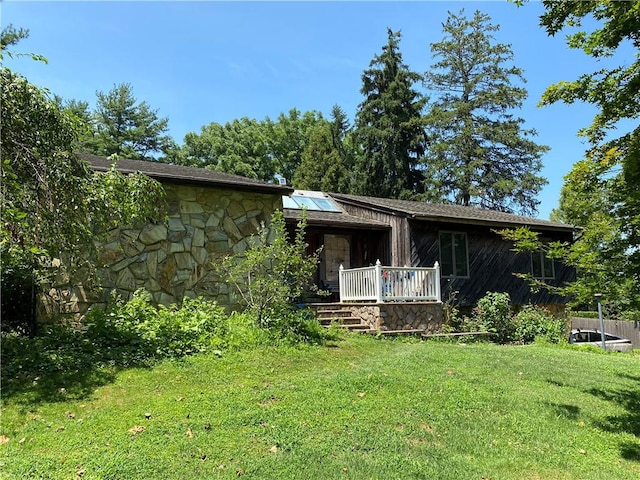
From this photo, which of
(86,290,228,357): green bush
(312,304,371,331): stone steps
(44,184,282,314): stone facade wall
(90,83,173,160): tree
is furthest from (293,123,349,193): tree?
(86,290,228,357): green bush

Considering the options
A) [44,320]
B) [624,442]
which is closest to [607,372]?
[624,442]

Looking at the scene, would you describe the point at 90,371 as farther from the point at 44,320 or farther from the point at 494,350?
the point at 494,350

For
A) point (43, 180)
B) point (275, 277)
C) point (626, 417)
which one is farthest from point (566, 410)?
point (43, 180)

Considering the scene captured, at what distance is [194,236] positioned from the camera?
10273mm

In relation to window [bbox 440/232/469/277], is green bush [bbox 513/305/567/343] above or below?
below

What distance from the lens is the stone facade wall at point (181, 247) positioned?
30.5 feet

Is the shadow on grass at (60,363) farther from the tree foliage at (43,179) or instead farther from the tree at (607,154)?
the tree at (607,154)

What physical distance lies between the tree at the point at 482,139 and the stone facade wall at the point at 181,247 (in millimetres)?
23263

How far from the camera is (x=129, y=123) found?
1340 inches

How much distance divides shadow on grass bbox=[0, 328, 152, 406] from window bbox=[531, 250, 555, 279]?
14.5m

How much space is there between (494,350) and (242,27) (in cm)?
805

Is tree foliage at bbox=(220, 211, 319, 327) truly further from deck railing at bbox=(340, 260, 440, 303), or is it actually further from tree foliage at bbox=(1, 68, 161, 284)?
Answer: deck railing at bbox=(340, 260, 440, 303)

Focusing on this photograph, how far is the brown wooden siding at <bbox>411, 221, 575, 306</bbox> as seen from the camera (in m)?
14.5

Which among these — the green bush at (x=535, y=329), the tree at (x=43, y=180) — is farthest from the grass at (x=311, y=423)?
the green bush at (x=535, y=329)
